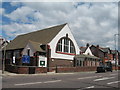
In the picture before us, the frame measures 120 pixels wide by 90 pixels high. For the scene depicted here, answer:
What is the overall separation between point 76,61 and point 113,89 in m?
30.0

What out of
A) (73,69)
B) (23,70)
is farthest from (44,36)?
(23,70)

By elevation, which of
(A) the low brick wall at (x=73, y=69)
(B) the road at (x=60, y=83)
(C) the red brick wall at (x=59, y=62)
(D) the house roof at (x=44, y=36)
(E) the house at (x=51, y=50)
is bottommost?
(A) the low brick wall at (x=73, y=69)

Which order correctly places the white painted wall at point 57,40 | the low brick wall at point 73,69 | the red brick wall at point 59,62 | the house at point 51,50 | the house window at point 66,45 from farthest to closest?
the house window at point 66,45, the white painted wall at point 57,40, the red brick wall at point 59,62, the house at point 51,50, the low brick wall at point 73,69

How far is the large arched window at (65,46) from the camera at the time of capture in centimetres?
3825

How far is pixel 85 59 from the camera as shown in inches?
1651

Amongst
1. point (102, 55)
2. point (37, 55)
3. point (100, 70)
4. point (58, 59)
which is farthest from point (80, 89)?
point (102, 55)

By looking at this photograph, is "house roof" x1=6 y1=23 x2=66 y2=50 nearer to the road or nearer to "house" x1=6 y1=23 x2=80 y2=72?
"house" x1=6 y1=23 x2=80 y2=72

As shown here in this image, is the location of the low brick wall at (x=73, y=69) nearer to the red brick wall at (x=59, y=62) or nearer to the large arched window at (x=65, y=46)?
the red brick wall at (x=59, y=62)

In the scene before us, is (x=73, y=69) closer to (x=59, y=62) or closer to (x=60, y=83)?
(x=59, y=62)

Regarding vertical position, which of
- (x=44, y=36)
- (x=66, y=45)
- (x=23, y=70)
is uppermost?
(x=44, y=36)

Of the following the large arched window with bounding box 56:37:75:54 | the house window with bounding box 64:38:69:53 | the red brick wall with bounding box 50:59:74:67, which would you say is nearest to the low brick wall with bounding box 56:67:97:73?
the red brick wall with bounding box 50:59:74:67

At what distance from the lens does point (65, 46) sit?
131 feet

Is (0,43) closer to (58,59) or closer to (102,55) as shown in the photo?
(58,59)

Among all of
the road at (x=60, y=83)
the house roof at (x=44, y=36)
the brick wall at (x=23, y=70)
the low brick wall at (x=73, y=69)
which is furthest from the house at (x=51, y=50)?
the road at (x=60, y=83)
